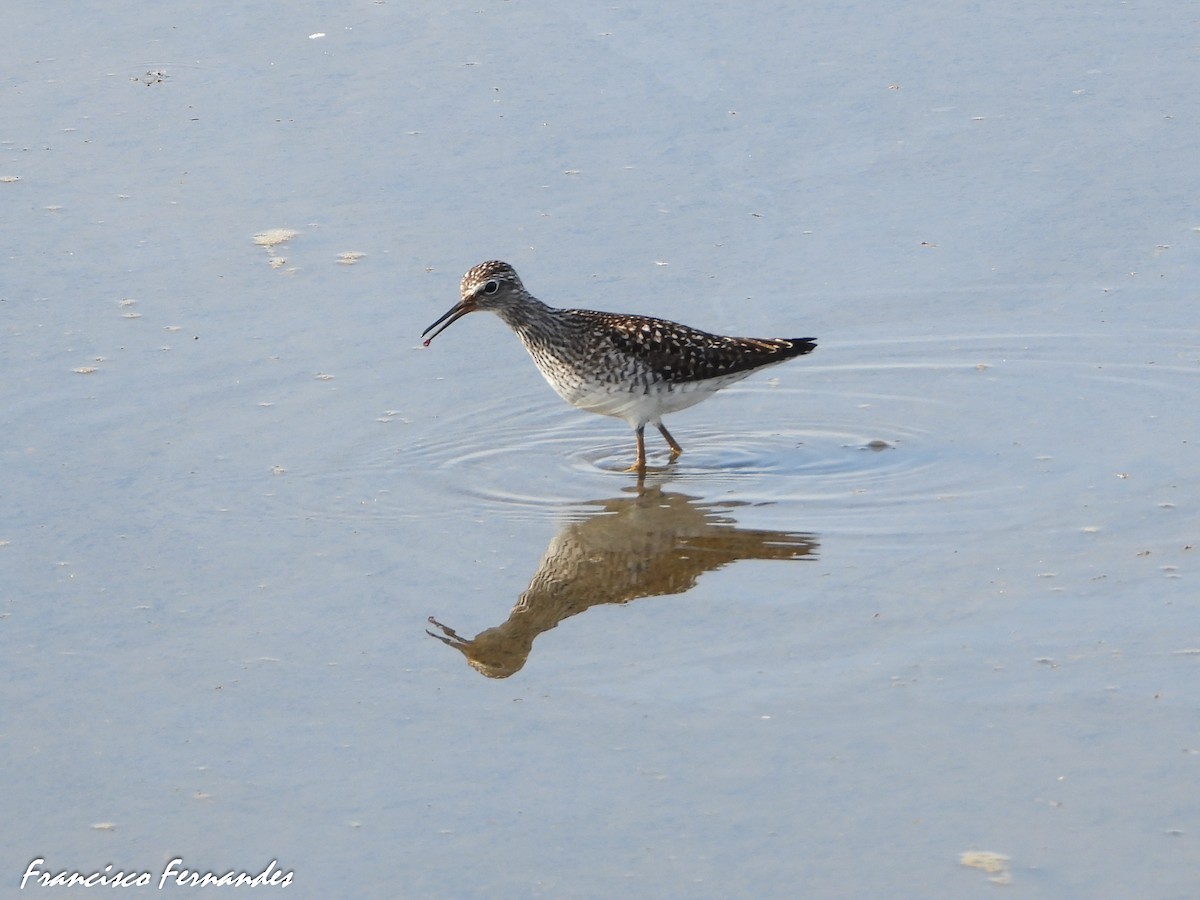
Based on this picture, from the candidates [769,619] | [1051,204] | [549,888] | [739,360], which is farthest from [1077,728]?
[1051,204]

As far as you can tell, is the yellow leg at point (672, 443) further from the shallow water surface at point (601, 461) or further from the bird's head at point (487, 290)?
the bird's head at point (487, 290)

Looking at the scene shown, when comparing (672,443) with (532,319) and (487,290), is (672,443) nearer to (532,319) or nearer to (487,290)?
(532,319)

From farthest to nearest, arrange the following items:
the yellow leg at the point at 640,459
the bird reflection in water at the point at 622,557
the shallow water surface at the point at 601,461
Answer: the yellow leg at the point at 640,459, the bird reflection in water at the point at 622,557, the shallow water surface at the point at 601,461

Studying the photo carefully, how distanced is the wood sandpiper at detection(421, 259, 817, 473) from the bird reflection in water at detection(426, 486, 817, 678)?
61 centimetres

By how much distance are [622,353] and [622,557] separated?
58.5 inches

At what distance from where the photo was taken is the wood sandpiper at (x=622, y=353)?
8531mm

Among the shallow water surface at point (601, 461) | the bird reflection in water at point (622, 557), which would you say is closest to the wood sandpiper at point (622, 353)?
the shallow water surface at point (601, 461)

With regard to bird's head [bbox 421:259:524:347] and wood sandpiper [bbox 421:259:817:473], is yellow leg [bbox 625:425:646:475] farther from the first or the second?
bird's head [bbox 421:259:524:347]

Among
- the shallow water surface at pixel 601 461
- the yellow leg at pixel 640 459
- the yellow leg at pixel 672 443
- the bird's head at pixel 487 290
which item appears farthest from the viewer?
the bird's head at pixel 487 290

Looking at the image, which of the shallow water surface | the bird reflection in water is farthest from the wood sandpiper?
the bird reflection in water

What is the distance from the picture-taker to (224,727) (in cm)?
595

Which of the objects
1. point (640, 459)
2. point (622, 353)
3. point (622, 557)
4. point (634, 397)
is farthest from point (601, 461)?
point (622, 557)

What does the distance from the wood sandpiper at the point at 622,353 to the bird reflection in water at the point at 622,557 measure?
0.61 m

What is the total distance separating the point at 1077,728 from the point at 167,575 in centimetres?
349
